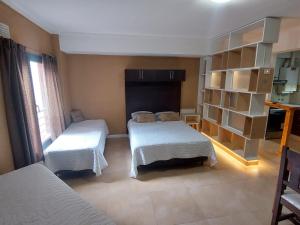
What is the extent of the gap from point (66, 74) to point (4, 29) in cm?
201

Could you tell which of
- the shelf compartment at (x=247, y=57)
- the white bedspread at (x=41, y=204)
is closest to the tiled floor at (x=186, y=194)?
the white bedspread at (x=41, y=204)

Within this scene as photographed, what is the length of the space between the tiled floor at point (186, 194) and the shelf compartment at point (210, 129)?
1.10 meters

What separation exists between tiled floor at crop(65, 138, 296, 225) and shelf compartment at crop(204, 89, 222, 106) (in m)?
1.37

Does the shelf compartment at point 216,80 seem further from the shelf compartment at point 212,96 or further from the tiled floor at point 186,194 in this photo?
the tiled floor at point 186,194

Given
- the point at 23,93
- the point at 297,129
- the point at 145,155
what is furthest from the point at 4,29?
the point at 297,129

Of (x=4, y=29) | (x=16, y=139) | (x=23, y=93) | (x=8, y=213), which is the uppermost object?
(x=4, y=29)

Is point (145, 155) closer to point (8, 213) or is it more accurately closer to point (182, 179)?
point (182, 179)

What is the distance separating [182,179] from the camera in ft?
8.77

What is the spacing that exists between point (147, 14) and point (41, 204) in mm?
2485

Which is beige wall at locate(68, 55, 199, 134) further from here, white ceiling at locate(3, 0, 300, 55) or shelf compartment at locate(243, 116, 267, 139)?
shelf compartment at locate(243, 116, 267, 139)

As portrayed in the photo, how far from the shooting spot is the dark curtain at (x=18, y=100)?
1.88 m

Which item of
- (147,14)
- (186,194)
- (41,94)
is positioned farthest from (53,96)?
(186,194)

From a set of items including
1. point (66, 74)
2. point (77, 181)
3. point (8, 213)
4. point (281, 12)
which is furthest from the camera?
point (66, 74)

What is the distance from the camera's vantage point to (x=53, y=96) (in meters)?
3.11
